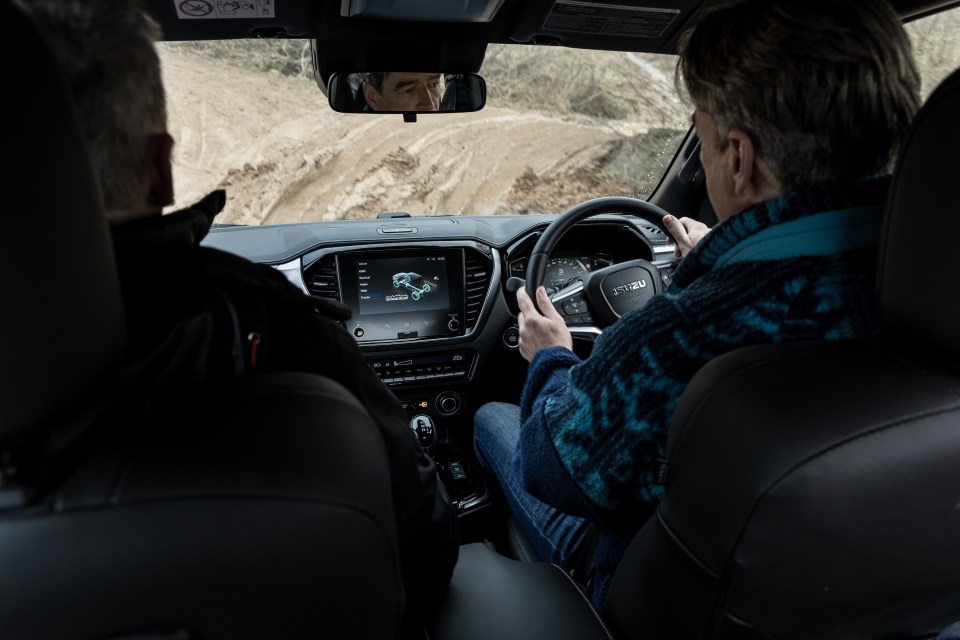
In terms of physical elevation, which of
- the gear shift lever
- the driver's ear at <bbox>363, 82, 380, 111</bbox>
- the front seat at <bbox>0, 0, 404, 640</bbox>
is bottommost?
the gear shift lever

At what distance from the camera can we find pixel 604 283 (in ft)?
9.73

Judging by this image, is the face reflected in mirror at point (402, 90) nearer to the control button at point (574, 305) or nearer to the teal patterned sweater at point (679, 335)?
the control button at point (574, 305)

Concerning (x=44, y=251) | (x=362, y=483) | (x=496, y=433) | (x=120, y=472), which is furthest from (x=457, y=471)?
(x=44, y=251)

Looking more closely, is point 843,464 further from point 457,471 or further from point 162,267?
point 457,471

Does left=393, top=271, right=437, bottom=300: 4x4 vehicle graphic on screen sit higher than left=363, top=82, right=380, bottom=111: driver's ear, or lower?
lower

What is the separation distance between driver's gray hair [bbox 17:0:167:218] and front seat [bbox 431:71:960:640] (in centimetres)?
91

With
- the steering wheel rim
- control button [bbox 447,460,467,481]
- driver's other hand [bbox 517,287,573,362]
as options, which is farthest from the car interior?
control button [bbox 447,460,467,481]

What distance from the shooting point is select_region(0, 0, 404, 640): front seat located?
742 mm

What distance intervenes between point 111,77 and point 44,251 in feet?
0.91

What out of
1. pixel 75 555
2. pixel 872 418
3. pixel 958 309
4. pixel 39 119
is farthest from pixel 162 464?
pixel 958 309

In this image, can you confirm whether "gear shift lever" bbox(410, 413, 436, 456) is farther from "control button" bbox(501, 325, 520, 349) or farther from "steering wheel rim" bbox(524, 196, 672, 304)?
"steering wheel rim" bbox(524, 196, 672, 304)

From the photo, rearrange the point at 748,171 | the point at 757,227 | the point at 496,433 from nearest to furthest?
1. the point at 757,227
2. the point at 748,171
3. the point at 496,433

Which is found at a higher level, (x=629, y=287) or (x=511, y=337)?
(x=629, y=287)

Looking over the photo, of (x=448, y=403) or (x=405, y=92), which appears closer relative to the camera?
(x=405, y=92)
